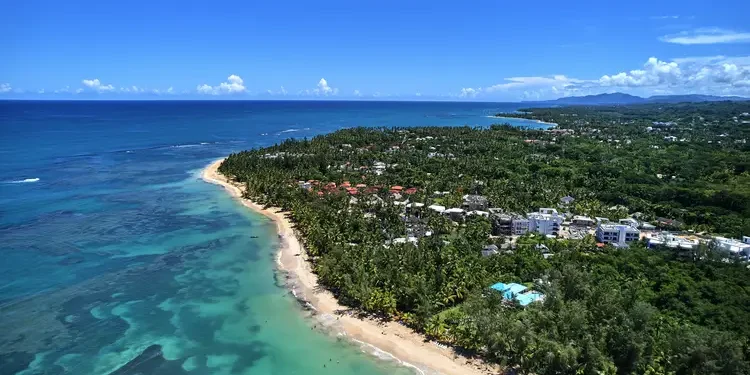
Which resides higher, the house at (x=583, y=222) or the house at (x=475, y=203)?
the house at (x=475, y=203)

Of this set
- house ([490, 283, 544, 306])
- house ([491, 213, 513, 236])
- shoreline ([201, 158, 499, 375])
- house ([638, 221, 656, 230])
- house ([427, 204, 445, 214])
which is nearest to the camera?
shoreline ([201, 158, 499, 375])

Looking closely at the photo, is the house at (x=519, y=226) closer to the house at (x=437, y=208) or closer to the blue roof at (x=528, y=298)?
the house at (x=437, y=208)

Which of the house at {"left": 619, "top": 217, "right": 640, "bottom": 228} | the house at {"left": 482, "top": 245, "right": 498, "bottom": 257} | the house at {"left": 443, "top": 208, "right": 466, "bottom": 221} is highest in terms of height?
the house at {"left": 443, "top": 208, "right": 466, "bottom": 221}

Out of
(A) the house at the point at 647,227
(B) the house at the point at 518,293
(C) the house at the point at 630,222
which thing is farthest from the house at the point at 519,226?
A: (B) the house at the point at 518,293

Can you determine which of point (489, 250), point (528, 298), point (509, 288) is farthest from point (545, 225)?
point (528, 298)

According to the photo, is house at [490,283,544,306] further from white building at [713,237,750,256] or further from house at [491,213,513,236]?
white building at [713,237,750,256]

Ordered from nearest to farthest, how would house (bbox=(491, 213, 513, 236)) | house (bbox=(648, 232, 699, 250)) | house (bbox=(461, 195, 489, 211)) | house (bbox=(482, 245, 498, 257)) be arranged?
house (bbox=(482, 245, 498, 257)) → house (bbox=(648, 232, 699, 250)) → house (bbox=(491, 213, 513, 236)) → house (bbox=(461, 195, 489, 211))

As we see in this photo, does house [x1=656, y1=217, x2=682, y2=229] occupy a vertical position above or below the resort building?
below

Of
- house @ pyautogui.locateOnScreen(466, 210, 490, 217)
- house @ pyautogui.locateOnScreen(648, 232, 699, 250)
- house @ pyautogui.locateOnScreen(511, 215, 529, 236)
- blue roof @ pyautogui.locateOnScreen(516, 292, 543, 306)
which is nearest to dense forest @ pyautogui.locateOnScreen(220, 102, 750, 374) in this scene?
blue roof @ pyautogui.locateOnScreen(516, 292, 543, 306)
